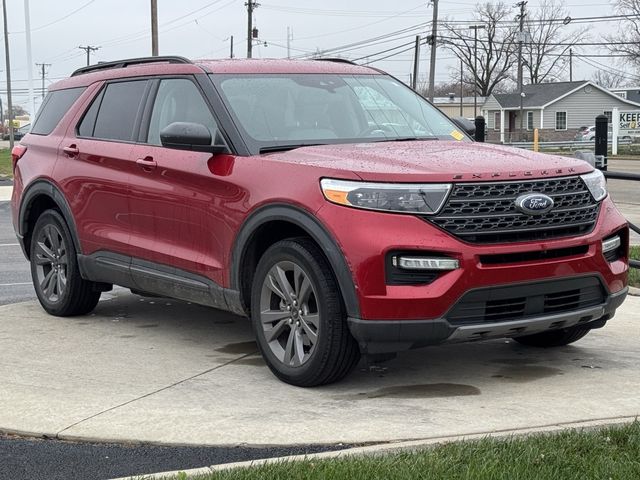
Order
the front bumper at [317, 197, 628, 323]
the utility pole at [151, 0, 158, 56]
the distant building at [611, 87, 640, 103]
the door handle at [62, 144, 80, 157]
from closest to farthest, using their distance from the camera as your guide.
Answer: the front bumper at [317, 197, 628, 323] < the door handle at [62, 144, 80, 157] < the utility pole at [151, 0, 158, 56] < the distant building at [611, 87, 640, 103]

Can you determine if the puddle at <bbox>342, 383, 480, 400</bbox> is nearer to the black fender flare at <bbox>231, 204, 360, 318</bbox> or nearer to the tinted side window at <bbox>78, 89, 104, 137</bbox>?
the black fender flare at <bbox>231, 204, 360, 318</bbox>

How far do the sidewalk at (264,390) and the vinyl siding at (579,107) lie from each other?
242 feet

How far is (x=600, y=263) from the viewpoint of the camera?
18.3ft

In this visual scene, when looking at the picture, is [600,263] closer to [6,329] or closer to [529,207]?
[529,207]

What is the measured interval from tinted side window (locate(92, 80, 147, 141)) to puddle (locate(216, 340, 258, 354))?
159 cm

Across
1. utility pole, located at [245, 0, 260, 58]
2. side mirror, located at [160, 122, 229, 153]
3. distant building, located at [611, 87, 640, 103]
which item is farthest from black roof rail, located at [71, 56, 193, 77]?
distant building, located at [611, 87, 640, 103]

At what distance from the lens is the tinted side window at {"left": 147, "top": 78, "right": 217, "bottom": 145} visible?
650cm

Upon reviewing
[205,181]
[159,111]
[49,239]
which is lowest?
[49,239]

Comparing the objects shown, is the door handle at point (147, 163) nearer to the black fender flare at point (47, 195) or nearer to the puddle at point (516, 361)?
the black fender flare at point (47, 195)

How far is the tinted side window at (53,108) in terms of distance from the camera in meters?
8.06

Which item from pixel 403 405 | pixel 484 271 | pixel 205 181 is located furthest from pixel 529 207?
pixel 205 181

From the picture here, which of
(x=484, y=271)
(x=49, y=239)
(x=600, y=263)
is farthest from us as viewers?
(x=49, y=239)

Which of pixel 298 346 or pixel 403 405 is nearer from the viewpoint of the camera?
pixel 403 405

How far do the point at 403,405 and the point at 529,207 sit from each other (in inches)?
47.5
